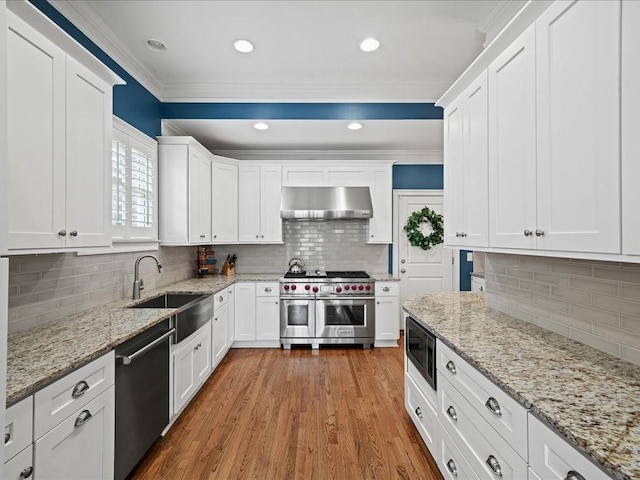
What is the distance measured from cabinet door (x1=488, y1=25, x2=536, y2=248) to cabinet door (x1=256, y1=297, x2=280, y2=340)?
2.92 metres

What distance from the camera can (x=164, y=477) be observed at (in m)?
1.93

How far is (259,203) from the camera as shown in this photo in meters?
4.45

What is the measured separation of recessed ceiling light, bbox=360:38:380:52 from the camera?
8.70ft

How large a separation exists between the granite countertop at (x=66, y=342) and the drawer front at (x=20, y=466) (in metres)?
0.20

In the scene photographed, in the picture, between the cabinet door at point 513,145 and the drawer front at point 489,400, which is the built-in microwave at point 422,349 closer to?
the drawer front at point 489,400

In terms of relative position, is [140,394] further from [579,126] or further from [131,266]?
[579,126]

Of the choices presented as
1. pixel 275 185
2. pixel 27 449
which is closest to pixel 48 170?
pixel 27 449

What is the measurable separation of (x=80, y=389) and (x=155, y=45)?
8.67 ft

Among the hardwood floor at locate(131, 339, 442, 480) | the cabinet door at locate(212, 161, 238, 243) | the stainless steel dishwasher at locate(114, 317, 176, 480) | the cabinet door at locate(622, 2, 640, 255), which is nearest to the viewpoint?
the cabinet door at locate(622, 2, 640, 255)

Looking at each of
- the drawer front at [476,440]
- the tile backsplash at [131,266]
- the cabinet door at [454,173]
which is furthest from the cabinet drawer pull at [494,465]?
the tile backsplash at [131,266]

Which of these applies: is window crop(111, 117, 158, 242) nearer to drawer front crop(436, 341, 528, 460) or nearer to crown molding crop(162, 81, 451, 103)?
crown molding crop(162, 81, 451, 103)

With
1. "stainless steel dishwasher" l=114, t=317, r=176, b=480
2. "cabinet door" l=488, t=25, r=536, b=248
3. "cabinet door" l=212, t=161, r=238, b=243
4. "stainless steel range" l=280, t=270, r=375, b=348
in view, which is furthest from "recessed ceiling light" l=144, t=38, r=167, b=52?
"stainless steel range" l=280, t=270, r=375, b=348

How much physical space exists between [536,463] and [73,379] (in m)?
1.73

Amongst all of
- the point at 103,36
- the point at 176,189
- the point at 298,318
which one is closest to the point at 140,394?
the point at 176,189
